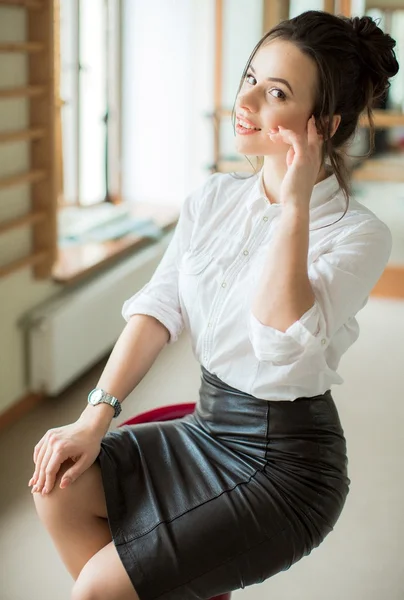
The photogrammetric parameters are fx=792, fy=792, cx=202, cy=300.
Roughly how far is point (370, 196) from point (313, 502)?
3.51 m

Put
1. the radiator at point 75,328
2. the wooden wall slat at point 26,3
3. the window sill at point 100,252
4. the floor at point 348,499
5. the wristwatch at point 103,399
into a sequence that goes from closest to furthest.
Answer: the wristwatch at point 103,399, the floor at point 348,499, the wooden wall slat at point 26,3, the radiator at point 75,328, the window sill at point 100,252

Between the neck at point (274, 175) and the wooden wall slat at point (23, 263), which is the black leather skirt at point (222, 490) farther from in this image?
the wooden wall slat at point (23, 263)

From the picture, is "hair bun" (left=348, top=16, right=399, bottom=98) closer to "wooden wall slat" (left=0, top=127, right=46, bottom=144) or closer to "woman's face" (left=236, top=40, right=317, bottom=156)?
"woman's face" (left=236, top=40, right=317, bottom=156)

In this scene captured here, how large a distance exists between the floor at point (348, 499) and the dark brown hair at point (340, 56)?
1147 mm

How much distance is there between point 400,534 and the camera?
2332 millimetres

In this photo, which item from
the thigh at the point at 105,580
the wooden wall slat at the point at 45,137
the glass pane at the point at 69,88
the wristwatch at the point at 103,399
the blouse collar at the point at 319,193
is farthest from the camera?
the glass pane at the point at 69,88

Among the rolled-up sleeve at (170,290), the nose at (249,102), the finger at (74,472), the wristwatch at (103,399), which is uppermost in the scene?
the nose at (249,102)

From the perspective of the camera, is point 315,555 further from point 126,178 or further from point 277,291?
point 126,178

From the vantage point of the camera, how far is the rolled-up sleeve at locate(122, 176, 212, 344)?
1.54 metres

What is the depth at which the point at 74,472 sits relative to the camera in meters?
1.25

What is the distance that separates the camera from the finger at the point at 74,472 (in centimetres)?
124

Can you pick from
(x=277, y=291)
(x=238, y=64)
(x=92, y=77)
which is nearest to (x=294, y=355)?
(x=277, y=291)

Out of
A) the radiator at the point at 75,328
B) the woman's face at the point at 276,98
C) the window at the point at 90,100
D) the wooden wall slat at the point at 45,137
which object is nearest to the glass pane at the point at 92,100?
the window at the point at 90,100

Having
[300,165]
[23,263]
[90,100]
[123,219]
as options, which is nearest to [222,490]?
[300,165]
